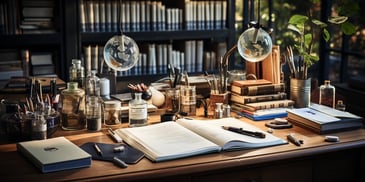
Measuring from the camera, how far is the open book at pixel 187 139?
6.54 feet

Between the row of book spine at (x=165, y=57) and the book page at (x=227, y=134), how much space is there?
2.12m

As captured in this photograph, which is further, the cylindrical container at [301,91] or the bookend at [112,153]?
the cylindrical container at [301,91]

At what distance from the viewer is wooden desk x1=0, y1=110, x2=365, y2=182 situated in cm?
181

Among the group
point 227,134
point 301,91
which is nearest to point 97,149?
point 227,134

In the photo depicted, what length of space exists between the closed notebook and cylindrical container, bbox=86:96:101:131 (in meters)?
0.24

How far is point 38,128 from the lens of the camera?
2129mm

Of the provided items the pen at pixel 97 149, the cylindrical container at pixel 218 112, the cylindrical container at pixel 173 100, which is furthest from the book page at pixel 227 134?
the pen at pixel 97 149

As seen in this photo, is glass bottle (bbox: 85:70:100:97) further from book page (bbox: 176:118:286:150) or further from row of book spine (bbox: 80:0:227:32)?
row of book spine (bbox: 80:0:227:32)

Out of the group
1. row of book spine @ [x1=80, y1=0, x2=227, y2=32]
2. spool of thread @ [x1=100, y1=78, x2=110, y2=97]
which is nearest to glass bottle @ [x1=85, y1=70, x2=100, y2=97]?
spool of thread @ [x1=100, y1=78, x2=110, y2=97]

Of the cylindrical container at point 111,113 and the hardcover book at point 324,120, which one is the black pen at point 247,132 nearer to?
the hardcover book at point 324,120

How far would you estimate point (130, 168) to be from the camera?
1.86m

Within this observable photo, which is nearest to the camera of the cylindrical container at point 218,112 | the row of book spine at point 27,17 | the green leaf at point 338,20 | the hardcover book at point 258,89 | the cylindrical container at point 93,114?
the cylindrical container at point 93,114

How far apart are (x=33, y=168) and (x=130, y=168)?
13.0 inches

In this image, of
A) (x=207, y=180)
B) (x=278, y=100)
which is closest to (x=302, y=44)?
(x=278, y=100)
